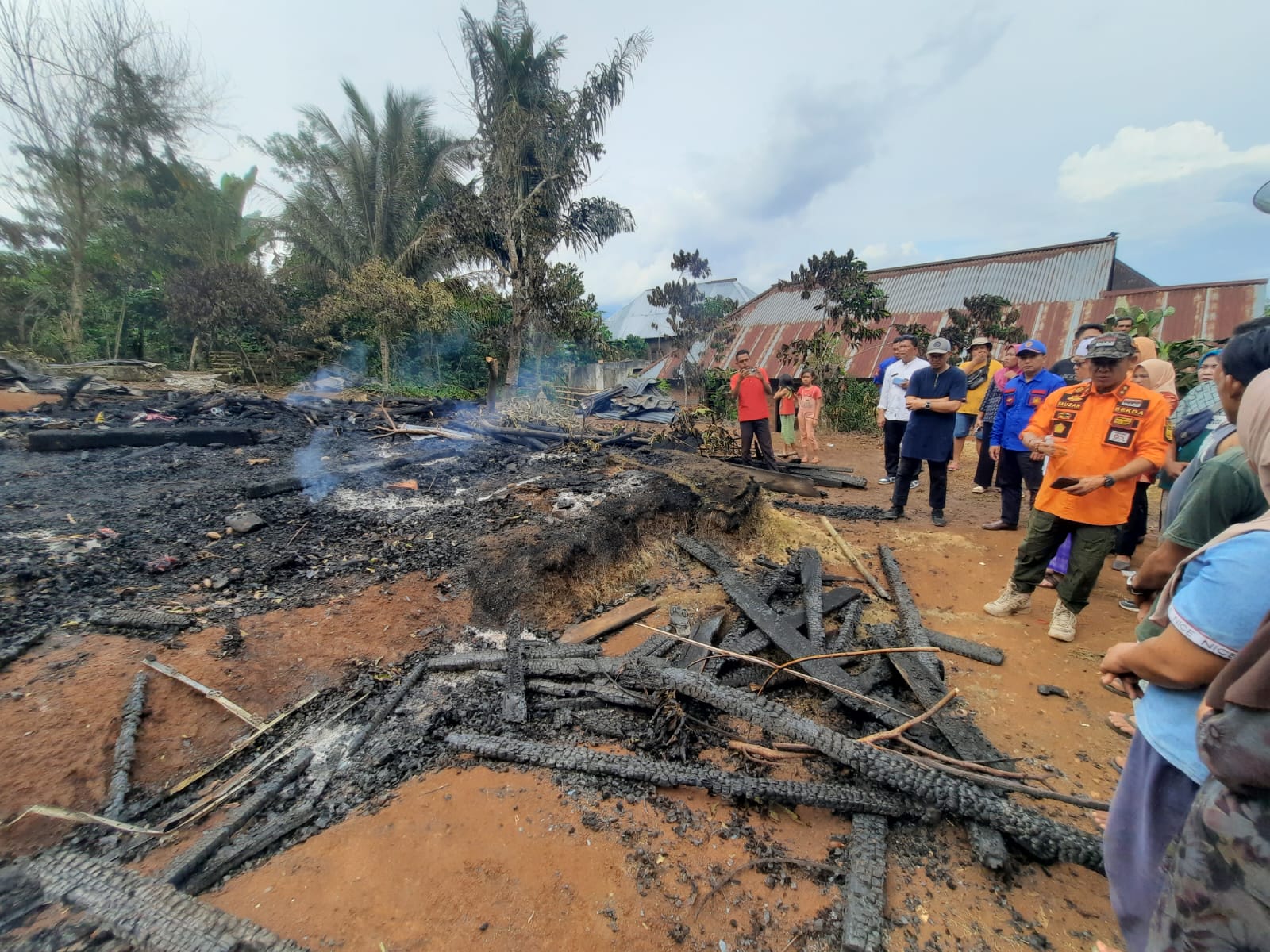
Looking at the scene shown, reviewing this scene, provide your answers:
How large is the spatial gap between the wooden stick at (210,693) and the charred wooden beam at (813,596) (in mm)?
3167

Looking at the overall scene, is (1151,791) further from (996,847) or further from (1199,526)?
(1199,526)

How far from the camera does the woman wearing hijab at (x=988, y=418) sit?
586cm

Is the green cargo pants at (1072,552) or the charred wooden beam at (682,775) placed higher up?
the green cargo pants at (1072,552)

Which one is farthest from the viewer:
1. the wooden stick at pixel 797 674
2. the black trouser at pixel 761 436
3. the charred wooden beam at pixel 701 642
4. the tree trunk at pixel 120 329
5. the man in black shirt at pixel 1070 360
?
the tree trunk at pixel 120 329

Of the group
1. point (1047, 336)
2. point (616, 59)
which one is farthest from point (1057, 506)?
Answer: point (616, 59)

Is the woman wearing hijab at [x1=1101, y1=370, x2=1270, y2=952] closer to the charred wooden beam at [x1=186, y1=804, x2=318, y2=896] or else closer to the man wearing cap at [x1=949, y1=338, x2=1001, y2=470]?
the charred wooden beam at [x1=186, y1=804, x2=318, y2=896]

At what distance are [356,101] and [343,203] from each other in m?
3.17

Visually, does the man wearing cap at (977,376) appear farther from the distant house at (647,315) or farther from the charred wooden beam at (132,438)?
the distant house at (647,315)

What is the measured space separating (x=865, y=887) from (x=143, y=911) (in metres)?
2.44

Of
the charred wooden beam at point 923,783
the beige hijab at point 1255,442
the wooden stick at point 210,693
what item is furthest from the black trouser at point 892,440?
the wooden stick at point 210,693

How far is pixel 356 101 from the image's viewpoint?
16.4 metres

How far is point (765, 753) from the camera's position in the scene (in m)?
2.38

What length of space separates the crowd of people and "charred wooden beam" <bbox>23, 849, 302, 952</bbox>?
234 centimetres

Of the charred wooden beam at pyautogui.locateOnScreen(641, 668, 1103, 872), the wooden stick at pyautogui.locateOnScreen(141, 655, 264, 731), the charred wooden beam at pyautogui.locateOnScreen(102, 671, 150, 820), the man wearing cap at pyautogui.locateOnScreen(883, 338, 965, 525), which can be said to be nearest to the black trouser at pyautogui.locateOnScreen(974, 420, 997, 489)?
Answer: the man wearing cap at pyautogui.locateOnScreen(883, 338, 965, 525)
